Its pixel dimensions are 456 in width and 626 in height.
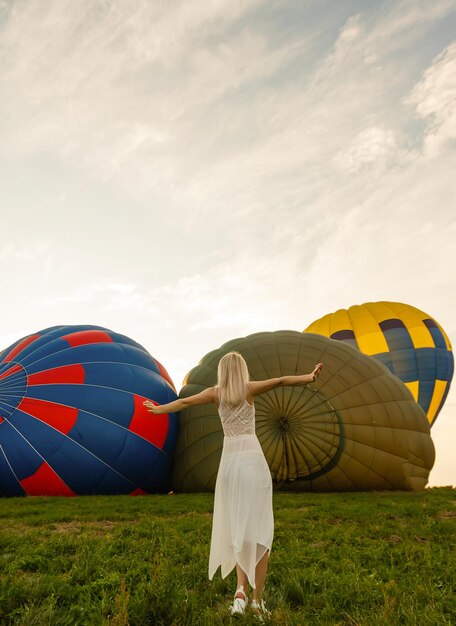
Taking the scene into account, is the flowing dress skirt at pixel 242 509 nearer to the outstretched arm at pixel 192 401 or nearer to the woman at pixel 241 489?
the woman at pixel 241 489

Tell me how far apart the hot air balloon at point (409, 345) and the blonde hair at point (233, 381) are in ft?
51.1

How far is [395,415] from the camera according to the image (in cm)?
998

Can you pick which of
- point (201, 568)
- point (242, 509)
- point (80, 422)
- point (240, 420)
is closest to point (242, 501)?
point (242, 509)

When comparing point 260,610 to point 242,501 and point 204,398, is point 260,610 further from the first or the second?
point 204,398

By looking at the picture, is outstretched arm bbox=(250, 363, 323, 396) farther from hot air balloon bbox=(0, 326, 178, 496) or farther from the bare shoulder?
hot air balloon bbox=(0, 326, 178, 496)

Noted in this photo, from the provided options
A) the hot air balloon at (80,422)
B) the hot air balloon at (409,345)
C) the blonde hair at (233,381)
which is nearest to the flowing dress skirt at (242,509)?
the blonde hair at (233,381)

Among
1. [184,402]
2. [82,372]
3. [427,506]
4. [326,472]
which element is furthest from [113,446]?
[184,402]

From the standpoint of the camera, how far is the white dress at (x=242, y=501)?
3023mm

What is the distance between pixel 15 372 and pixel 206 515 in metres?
5.47

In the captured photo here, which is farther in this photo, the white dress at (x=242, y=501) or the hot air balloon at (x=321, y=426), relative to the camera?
the hot air balloon at (x=321, y=426)

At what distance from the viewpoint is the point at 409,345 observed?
18.2 meters

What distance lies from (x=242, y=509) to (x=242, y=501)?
5 cm

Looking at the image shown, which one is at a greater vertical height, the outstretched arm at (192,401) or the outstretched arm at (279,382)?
the outstretched arm at (279,382)

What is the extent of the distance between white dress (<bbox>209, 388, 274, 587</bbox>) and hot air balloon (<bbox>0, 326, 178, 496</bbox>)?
21.6 ft
